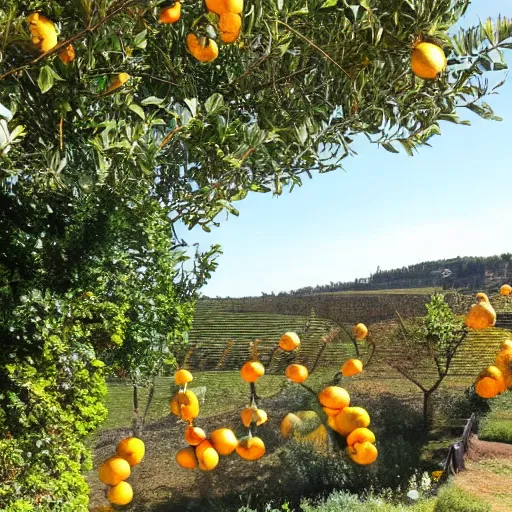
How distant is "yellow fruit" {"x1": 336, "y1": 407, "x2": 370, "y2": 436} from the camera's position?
515 cm

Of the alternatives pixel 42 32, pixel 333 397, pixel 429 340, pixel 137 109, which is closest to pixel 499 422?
pixel 429 340

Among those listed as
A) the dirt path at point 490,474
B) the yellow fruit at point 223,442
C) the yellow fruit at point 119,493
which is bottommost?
the dirt path at point 490,474

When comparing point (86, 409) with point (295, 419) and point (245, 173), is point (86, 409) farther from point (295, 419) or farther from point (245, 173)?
point (295, 419)

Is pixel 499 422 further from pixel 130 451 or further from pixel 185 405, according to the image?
pixel 130 451

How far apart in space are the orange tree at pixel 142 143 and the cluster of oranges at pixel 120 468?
345mm

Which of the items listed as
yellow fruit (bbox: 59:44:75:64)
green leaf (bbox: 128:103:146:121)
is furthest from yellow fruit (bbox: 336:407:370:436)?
yellow fruit (bbox: 59:44:75:64)

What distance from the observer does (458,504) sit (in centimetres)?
666

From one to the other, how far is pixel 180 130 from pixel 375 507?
5.26 meters

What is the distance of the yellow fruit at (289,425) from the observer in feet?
32.7

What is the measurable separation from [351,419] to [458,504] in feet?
8.04

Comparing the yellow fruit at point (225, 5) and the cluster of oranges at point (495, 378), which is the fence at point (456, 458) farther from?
the yellow fruit at point (225, 5)

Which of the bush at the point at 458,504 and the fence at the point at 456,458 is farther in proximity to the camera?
the fence at the point at 456,458

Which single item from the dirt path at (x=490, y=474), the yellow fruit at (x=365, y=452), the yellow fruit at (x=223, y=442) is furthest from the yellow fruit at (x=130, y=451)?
the dirt path at (x=490, y=474)

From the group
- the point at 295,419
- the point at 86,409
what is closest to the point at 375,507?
the point at 295,419
